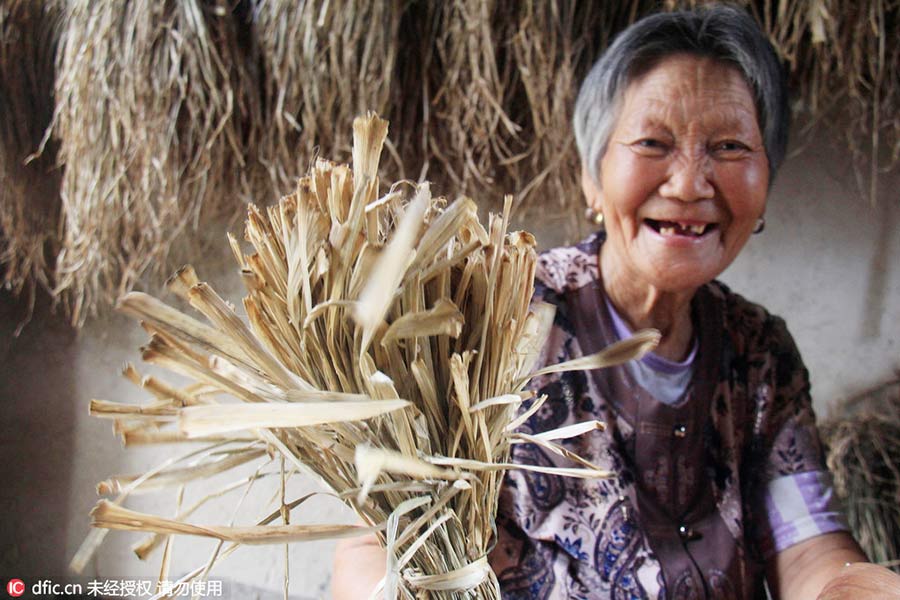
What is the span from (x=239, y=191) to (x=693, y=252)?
942 mm

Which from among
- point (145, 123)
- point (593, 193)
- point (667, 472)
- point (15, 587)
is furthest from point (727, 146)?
point (15, 587)

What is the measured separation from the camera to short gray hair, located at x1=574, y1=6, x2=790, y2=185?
90 cm

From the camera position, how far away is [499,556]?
838mm

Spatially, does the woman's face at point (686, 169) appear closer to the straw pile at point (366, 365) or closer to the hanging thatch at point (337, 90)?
the hanging thatch at point (337, 90)

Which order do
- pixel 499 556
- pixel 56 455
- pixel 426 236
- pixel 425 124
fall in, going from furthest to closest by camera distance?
1. pixel 56 455
2. pixel 425 124
3. pixel 499 556
4. pixel 426 236

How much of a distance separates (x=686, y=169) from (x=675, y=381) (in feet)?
1.04

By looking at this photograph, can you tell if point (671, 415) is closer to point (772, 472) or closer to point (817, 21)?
point (772, 472)

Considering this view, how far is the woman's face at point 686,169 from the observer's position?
0.86 meters

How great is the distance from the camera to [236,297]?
1586mm

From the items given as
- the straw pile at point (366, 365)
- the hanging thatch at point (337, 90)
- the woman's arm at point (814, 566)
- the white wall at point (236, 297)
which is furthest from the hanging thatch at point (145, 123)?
the woman's arm at point (814, 566)

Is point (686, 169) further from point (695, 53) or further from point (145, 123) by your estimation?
point (145, 123)

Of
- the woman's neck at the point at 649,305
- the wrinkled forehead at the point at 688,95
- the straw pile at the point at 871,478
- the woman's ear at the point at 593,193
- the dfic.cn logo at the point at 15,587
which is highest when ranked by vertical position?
the wrinkled forehead at the point at 688,95

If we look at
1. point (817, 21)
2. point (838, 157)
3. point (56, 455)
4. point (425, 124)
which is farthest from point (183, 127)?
point (838, 157)

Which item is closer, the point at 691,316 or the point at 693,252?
the point at 693,252
